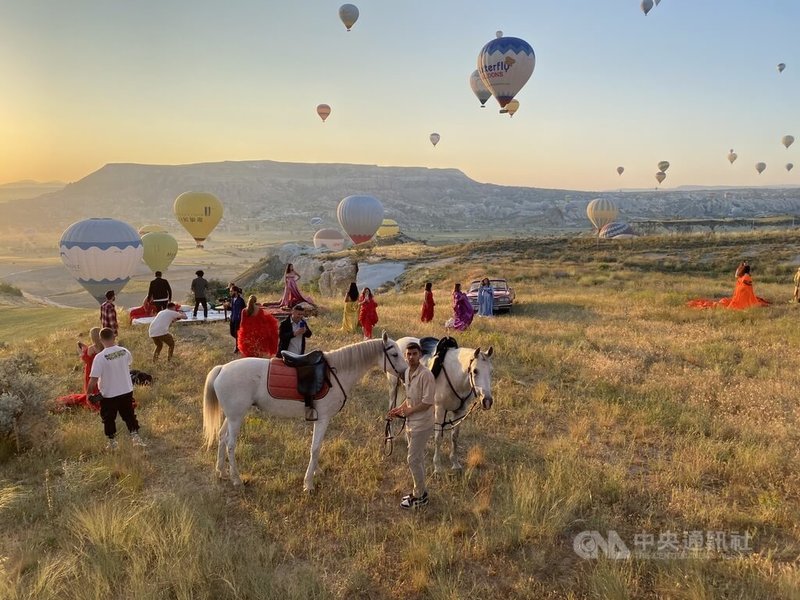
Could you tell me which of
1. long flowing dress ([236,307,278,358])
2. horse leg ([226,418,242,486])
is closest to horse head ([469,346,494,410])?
horse leg ([226,418,242,486])

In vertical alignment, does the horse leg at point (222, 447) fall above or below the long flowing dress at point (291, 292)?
below

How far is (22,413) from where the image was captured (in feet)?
25.0

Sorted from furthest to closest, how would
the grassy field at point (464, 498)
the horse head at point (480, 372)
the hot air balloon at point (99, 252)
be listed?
1. the hot air balloon at point (99, 252)
2. the horse head at point (480, 372)
3. the grassy field at point (464, 498)

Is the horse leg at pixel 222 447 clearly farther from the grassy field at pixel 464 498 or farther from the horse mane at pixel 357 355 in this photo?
the horse mane at pixel 357 355

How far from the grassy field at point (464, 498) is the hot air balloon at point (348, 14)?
55057 mm

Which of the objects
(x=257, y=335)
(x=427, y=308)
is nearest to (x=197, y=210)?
(x=427, y=308)

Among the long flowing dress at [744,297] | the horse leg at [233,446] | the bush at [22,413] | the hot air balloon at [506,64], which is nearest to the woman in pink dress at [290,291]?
the bush at [22,413]

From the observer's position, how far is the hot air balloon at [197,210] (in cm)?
4322

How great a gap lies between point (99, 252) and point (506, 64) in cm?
3096

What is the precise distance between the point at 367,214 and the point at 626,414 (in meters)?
45.4

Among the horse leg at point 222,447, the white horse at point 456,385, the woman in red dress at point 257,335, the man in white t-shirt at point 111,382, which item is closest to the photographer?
the white horse at point 456,385

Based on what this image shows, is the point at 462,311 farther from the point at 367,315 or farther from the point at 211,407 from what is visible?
the point at 211,407

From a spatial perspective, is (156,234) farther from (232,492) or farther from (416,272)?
(232,492)

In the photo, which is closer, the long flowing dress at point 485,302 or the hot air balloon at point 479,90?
the long flowing dress at point 485,302
